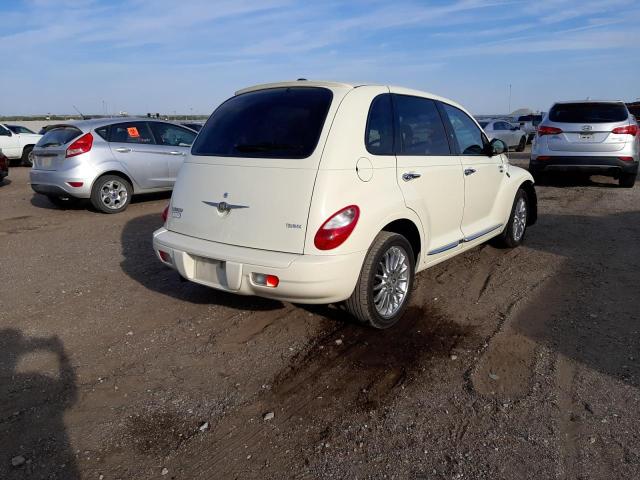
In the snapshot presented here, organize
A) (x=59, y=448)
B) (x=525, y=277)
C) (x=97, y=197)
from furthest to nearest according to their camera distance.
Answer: (x=97, y=197) < (x=525, y=277) < (x=59, y=448)

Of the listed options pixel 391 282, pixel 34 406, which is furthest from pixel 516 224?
pixel 34 406

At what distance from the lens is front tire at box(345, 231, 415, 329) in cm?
376

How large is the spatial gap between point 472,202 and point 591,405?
2.40 m

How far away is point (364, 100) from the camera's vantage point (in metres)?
3.90

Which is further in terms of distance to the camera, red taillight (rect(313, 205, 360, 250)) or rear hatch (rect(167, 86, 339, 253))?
rear hatch (rect(167, 86, 339, 253))

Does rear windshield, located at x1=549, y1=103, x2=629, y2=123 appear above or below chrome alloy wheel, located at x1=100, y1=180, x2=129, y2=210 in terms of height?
above

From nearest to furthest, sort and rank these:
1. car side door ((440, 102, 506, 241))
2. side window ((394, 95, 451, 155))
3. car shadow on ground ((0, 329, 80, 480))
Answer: car shadow on ground ((0, 329, 80, 480))
side window ((394, 95, 451, 155))
car side door ((440, 102, 506, 241))

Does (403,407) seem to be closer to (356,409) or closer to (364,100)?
(356,409)

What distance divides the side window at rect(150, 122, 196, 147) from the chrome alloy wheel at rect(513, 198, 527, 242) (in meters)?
6.36

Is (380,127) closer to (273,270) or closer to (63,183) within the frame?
(273,270)

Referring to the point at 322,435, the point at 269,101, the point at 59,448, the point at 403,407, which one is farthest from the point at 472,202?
the point at 59,448

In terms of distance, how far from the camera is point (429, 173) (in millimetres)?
4324

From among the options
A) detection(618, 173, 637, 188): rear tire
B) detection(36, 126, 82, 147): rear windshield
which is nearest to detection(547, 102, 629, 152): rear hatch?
detection(618, 173, 637, 188): rear tire

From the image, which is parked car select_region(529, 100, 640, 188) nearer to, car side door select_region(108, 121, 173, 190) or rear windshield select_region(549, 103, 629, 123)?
rear windshield select_region(549, 103, 629, 123)
